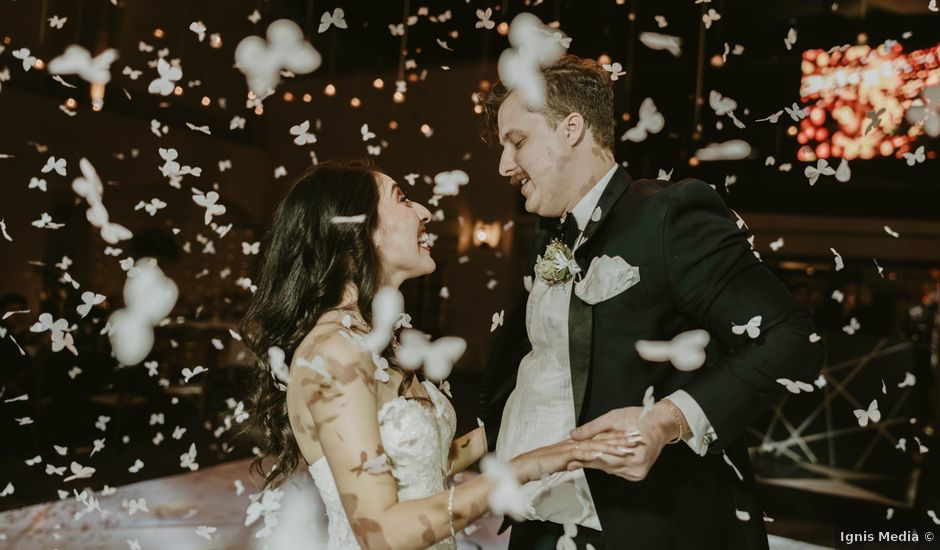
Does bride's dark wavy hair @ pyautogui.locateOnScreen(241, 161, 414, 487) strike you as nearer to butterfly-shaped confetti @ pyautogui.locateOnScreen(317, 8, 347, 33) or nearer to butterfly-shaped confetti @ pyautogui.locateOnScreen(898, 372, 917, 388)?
butterfly-shaped confetti @ pyautogui.locateOnScreen(317, 8, 347, 33)

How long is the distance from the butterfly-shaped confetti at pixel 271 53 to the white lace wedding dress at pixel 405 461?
181 inches

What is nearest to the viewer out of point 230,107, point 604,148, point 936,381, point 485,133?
point 604,148

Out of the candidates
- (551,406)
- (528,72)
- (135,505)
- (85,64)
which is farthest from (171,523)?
(85,64)

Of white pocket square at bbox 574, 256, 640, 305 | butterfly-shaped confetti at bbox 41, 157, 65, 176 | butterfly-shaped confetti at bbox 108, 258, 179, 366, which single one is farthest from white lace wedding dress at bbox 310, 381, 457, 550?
butterfly-shaped confetti at bbox 108, 258, 179, 366

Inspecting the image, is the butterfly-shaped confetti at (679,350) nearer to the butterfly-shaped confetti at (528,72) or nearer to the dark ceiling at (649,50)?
the butterfly-shaped confetti at (528,72)

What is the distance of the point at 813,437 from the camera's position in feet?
16.5

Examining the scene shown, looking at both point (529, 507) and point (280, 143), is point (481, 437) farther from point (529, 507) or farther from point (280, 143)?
point (280, 143)

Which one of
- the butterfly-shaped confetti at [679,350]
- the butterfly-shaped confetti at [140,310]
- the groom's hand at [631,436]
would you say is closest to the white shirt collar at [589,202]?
the butterfly-shaped confetti at [679,350]

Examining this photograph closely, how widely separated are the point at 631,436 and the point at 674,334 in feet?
1.35

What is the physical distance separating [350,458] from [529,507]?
0.46m

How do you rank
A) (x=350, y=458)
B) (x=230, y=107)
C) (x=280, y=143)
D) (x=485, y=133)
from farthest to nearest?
(x=280, y=143) < (x=230, y=107) < (x=485, y=133) < (x=350, y=458)

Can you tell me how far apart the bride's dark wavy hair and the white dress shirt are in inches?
13.9

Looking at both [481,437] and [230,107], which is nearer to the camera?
[481,437]

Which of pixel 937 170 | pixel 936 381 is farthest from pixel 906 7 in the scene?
pixel 936 381
